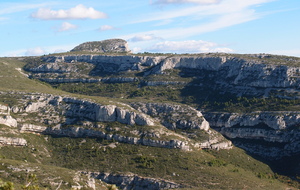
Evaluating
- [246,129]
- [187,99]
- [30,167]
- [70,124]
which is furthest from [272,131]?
[30,167]

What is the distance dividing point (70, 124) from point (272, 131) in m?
66.1

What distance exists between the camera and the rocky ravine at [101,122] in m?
126

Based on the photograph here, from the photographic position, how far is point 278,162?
131500 mm

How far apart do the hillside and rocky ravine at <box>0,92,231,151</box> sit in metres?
0.32

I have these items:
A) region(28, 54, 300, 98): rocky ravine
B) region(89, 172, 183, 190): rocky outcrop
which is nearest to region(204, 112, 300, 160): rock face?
region(28, 54, 300, 98): rocky ravine

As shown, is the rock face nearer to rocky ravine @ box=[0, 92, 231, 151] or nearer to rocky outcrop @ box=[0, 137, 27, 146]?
rocky ravine @ box=[0, 92, 231, 151]

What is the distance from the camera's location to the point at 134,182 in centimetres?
11012

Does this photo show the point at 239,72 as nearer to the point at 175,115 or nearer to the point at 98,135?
the point at 175,115

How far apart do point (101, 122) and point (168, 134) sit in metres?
22.0

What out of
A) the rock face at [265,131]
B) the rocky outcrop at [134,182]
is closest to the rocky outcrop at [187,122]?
the rock face at [265,131]

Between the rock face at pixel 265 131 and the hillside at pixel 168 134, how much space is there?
33 centimetres

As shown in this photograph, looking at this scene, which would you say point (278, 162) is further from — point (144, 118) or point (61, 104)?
point (61, 104)

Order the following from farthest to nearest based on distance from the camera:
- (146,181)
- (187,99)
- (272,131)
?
(187,99) < (272,131) < (146,181)

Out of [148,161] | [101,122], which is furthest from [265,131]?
[101,122]
